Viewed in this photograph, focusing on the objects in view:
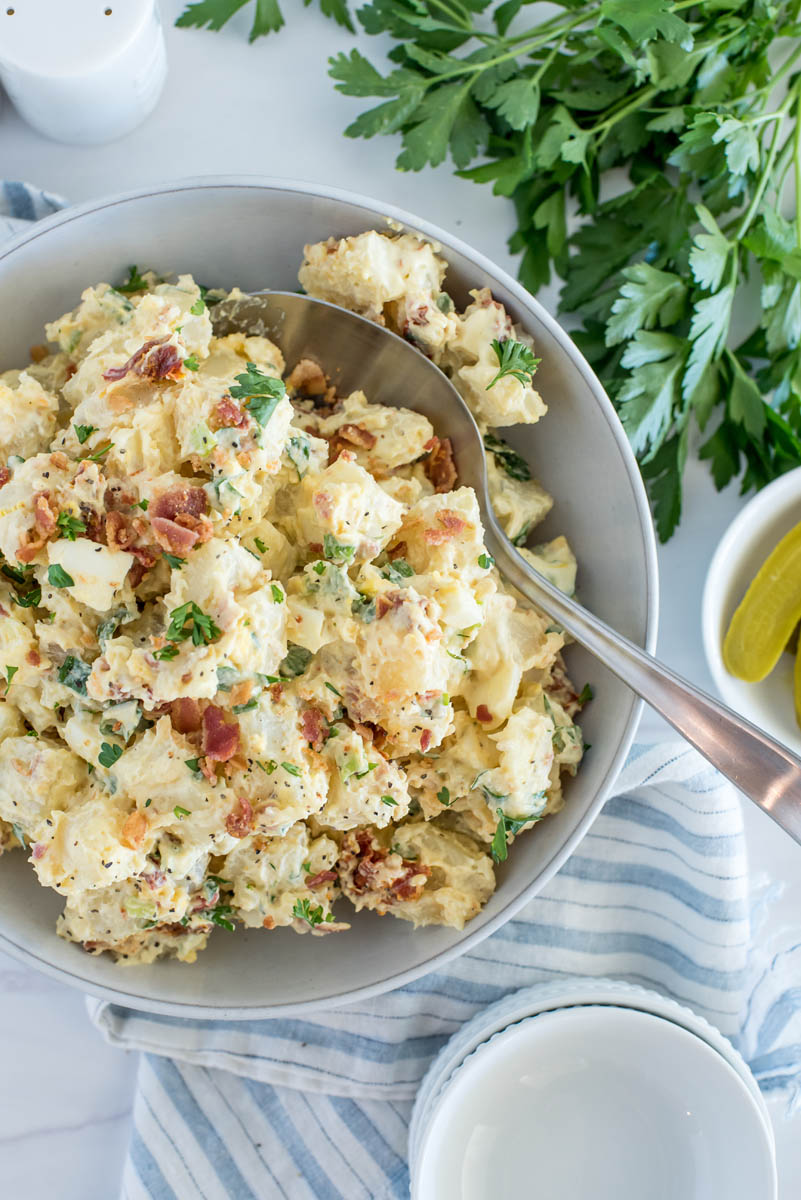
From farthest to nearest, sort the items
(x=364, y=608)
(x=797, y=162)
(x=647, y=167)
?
(x=647, y=167) → (x=797, y=162) → (x=364, y=608)

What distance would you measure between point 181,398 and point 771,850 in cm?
178

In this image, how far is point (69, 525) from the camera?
1.67 meters

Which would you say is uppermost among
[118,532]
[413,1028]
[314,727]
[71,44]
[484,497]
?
[71,44]

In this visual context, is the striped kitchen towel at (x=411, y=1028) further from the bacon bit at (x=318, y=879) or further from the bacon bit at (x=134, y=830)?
the bacon bit at (x=134, y=830)

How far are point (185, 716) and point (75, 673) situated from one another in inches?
7.9

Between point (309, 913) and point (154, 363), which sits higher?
point (154, 363)

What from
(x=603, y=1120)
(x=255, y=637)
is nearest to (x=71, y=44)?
(x=255, y=637)

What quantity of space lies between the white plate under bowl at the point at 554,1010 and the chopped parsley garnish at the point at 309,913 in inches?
20.4

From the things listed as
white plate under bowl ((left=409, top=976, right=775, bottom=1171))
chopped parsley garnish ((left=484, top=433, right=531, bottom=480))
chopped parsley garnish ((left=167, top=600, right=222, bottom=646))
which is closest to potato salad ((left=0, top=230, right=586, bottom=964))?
chopped parsley garnish ((left=167, top=600, right=222, bottom=646))

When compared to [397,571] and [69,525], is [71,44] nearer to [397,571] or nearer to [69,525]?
[69,525]

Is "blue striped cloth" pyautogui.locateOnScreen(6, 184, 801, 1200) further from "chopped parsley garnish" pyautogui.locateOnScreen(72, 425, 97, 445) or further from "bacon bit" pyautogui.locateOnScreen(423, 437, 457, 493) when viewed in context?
"chopped parsley garnish" pyautogui.locateOnScreen(72, 425, 97, 445)

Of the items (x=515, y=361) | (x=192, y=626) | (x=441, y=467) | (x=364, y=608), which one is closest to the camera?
(x=192, y=626)

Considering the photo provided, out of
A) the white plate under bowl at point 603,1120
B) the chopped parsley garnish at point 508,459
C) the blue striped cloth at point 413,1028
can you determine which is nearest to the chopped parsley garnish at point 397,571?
the chopped parsley garnish at point 508,459

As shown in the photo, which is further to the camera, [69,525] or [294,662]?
[294,662]
